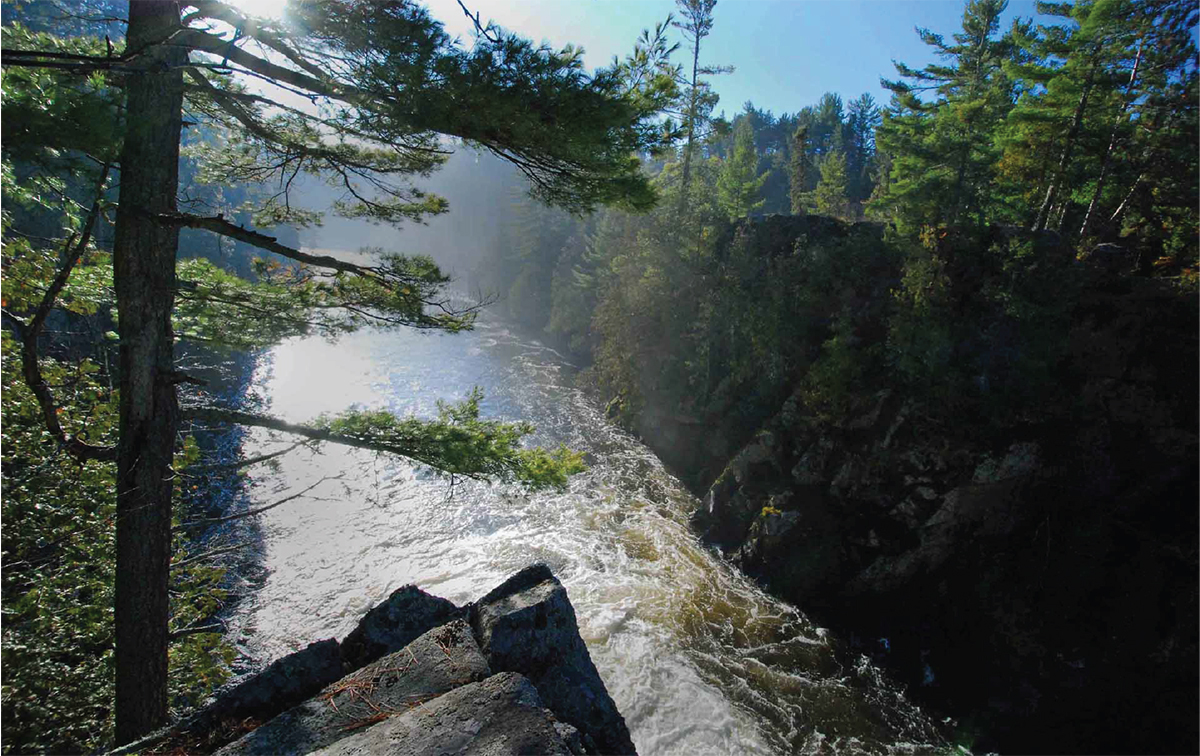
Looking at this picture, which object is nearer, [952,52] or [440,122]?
[440,122]

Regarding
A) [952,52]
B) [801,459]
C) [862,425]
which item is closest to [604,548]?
[801,459]

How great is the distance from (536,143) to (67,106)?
3052 millimetres

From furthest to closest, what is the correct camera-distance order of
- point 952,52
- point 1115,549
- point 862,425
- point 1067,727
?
point 952,52 < point 862,425 < point 1115,549 < point 1067,727

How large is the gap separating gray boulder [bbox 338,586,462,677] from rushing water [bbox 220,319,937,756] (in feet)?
4.24

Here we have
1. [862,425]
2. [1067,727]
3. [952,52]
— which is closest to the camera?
[1067,727]

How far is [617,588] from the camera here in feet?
38.8

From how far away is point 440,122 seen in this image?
141 inches

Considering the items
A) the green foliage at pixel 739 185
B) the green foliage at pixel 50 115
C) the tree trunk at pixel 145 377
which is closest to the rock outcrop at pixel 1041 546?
the tree trunk at pixel 145 377

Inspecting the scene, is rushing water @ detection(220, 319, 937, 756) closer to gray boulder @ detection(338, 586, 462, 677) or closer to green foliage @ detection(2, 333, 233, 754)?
gray boulder @ detection(338, 586, 462, 677)

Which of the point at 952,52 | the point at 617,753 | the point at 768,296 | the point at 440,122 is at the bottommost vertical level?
the point at 617,753

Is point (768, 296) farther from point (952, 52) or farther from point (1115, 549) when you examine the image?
point (952, 52)

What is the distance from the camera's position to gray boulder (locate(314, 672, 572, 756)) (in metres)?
2.46

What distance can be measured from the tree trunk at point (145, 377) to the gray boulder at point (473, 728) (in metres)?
2.86

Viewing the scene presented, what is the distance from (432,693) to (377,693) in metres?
0.37
